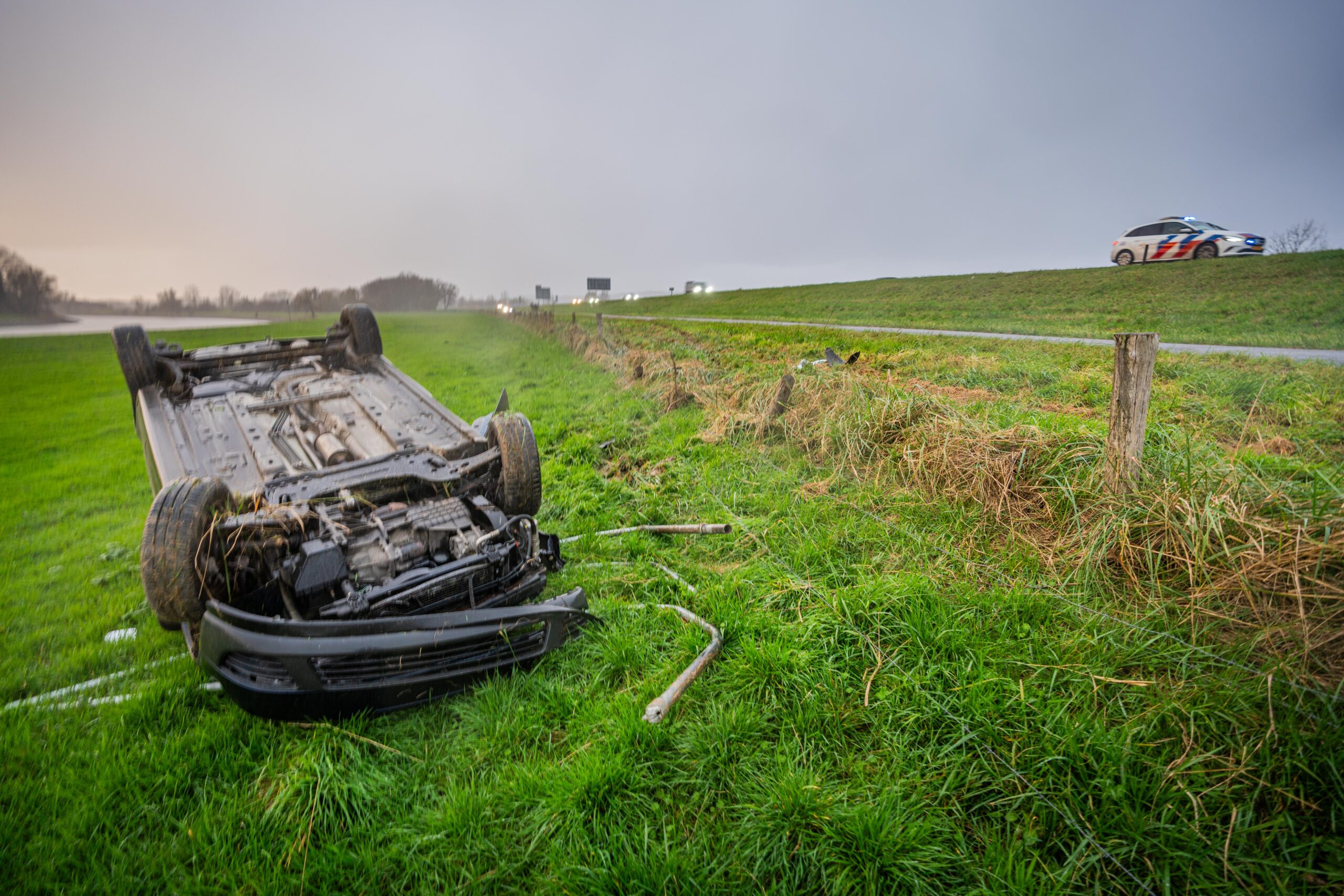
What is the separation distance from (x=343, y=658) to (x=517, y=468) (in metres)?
1.70

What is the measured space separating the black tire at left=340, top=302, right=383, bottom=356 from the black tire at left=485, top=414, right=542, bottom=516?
285 centimetres

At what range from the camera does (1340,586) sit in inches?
85.0

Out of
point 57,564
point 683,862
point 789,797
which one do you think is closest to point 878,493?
point 789,797

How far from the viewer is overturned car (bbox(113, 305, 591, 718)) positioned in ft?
8.09

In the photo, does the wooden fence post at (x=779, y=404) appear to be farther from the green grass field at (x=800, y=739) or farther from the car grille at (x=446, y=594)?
the car grille at (x=446, y=594)

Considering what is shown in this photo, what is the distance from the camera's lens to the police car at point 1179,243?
15.8m

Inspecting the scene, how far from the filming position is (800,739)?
246 centimetres

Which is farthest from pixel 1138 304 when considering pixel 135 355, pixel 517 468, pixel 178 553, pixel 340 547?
pixel 135 355

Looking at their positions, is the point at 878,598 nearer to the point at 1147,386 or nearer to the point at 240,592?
the point at 1147,386

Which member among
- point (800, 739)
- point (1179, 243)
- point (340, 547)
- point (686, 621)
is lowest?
point (800, 739)

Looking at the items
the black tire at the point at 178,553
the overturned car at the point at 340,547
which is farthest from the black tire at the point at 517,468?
the black tire at the point at 178,553

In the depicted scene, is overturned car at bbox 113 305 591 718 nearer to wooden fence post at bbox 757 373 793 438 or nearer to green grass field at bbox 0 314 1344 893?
green grass field at bbox 0 314 1344 893

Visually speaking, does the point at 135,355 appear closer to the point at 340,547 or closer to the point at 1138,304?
the point at 340,547

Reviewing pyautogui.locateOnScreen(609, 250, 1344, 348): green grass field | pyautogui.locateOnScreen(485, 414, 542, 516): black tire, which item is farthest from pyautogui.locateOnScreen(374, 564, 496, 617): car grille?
pyautogui.locateOnScreen(609, 250, 1344, 348): green grass field
